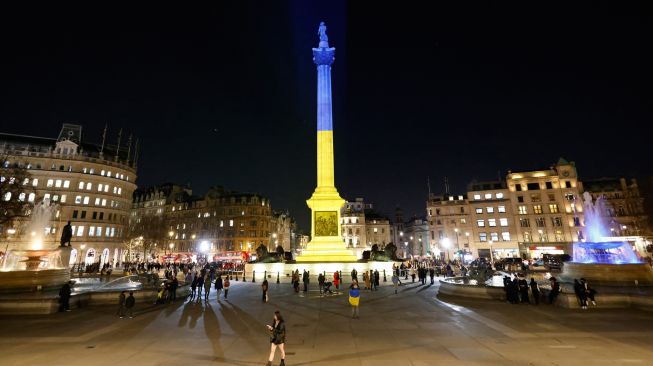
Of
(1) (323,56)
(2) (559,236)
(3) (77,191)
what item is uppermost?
(1) (323,56)

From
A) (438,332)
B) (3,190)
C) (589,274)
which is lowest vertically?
(438,332)

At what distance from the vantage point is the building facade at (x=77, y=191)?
61281mm

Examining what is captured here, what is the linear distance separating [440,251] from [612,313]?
73.2m

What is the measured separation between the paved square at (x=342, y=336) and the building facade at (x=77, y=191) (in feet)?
189

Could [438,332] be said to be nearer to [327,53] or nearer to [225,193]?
[327,53]

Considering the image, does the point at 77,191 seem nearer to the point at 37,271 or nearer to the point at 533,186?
the point at 37,271

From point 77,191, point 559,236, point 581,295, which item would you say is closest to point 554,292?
point 581,295

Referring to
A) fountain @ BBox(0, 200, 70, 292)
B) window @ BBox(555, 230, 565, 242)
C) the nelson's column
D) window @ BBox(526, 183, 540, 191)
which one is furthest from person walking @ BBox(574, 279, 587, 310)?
window @ BBox(526, 183, 540, 191)

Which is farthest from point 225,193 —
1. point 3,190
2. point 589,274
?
point 589,274

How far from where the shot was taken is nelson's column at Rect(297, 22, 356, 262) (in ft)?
113

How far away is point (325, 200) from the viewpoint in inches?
1422

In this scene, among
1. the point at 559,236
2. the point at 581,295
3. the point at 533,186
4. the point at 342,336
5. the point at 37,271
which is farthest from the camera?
the point at 533,186

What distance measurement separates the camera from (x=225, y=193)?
9794 cm

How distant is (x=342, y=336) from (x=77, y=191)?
7513 cm
